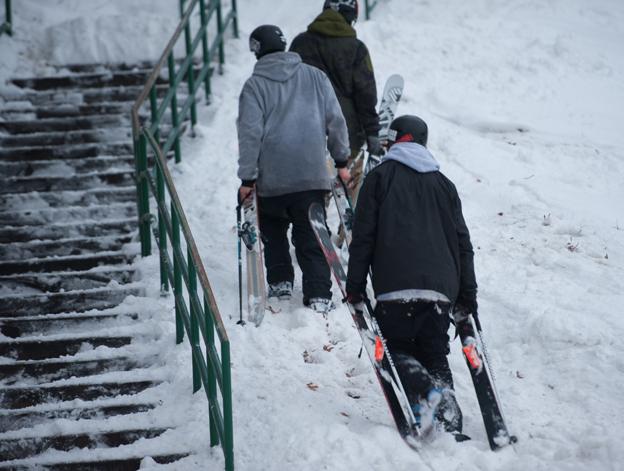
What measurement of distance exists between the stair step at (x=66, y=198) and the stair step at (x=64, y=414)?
2900mm

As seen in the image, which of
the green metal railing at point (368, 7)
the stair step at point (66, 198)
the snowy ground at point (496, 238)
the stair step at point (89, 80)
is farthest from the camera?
the green metal railing at point (368, 7)

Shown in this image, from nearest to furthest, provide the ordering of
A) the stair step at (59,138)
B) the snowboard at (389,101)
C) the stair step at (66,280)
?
the stair step at (66,280), the snowboard at (389,101), the stair step at (59,138)

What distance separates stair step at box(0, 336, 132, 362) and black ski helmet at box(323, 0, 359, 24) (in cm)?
300

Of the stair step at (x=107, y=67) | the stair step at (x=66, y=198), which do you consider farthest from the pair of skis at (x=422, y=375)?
the stair step at (x=107, y=67)

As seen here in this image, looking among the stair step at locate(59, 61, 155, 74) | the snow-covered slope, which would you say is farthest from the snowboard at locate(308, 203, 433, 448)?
the stair step at locate(59, 61, 155, 74)

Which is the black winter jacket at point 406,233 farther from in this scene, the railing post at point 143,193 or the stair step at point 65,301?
the railing post at point 143,193

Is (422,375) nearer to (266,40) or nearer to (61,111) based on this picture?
(266,40)

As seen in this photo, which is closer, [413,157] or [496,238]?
[413,157]

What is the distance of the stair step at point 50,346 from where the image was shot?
5781 millimetres

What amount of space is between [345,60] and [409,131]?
2.18m

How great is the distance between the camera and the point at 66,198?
7809 millimetres

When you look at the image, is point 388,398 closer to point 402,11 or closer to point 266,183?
point 266,183

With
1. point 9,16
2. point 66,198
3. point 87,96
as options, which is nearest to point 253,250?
point 66,198

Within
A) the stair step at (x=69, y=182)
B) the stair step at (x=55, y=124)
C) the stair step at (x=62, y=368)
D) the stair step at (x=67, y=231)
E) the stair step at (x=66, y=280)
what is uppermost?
the stair step at (x=55, y=124)
